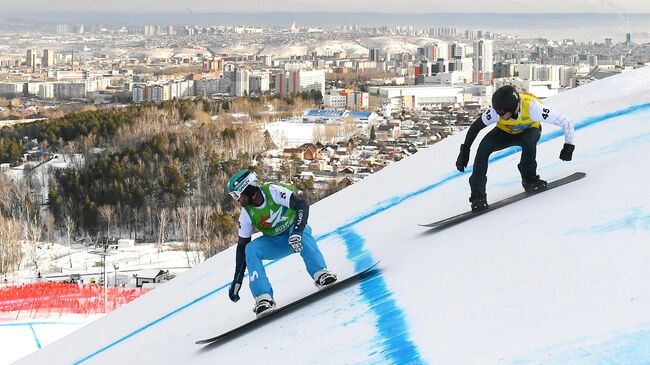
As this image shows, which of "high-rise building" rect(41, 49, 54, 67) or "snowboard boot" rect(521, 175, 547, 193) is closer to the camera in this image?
"snowboard boot" rect(521, 175, 547, 193)

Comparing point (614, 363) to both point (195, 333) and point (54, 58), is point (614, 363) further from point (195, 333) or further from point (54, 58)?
point (54, 58)

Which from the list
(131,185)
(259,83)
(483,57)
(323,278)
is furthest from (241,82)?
(323,278)

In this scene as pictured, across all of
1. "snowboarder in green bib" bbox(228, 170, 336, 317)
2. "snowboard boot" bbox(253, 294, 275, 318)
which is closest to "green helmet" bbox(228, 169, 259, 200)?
"snowboarder in green bib" bbox(228, 170, 336, 317)

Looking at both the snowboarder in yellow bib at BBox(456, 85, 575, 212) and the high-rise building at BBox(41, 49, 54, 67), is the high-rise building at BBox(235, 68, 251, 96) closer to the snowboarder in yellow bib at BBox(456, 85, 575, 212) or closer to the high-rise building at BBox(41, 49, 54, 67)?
the high-rise building at BBox(41, 49, 54, 67)

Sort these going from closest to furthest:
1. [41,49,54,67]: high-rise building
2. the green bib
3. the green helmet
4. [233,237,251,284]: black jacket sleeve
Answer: the green helmet < the green bib < [233,237,251,284]: black jacket sleeve < [41,49,54,67]: high-rise building

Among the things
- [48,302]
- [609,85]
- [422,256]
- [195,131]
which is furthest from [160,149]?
[422,256]
